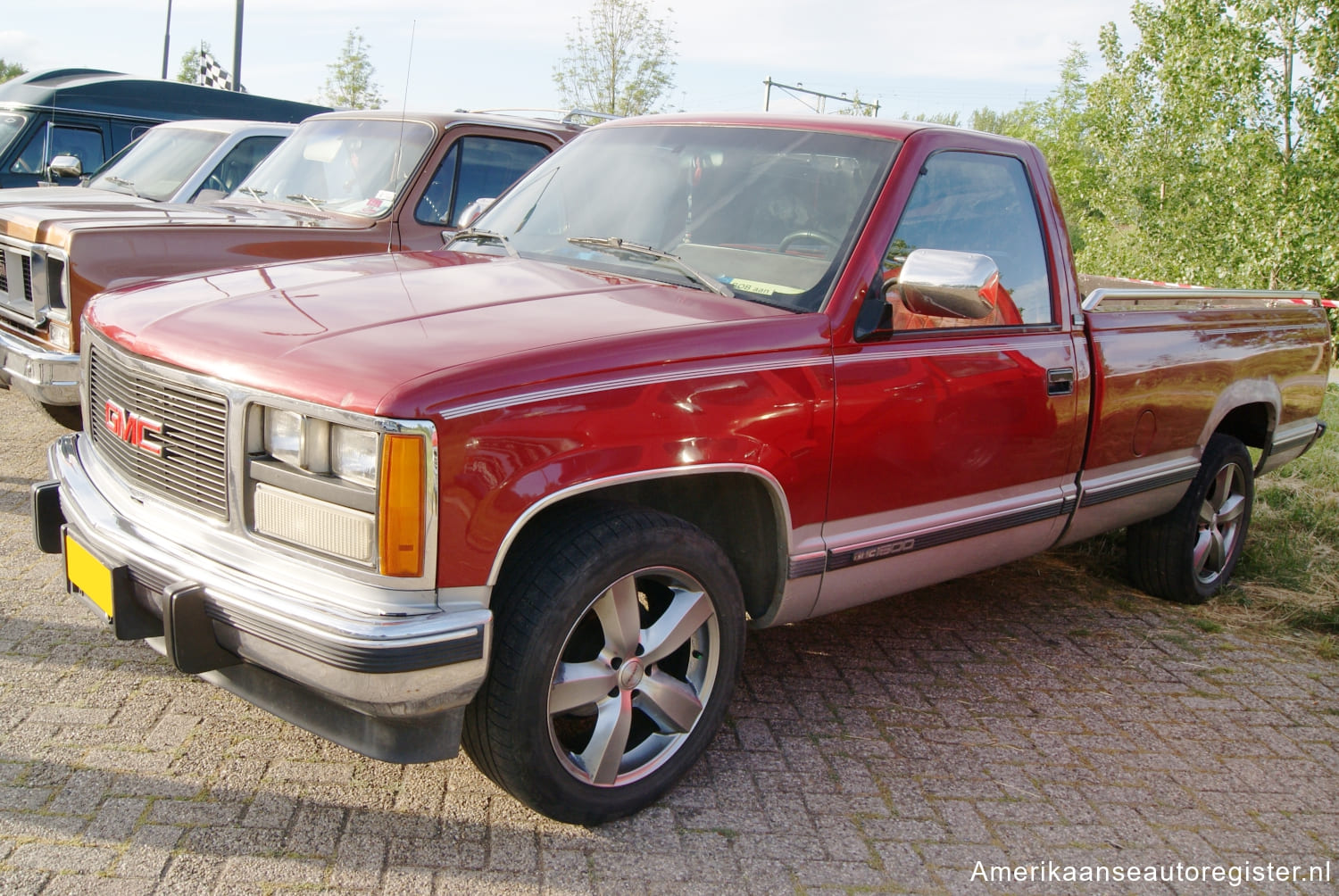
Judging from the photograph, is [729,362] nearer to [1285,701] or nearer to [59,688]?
[59,688]

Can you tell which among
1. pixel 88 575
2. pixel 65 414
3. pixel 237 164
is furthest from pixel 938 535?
pixel 237 164

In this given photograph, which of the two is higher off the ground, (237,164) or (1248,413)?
(237,164)

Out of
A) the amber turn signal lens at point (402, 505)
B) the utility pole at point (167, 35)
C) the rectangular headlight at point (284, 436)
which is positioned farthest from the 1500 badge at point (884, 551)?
the utility pole at point (167, 35)

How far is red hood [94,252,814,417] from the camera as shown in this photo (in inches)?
96.7

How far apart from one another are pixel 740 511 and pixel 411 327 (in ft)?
3.60

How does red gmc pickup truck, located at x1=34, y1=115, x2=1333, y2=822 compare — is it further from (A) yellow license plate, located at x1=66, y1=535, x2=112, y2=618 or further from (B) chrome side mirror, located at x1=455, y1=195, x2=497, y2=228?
(B) chrome side mirror, located at x1=455, y1=195, x2=497, y2=228

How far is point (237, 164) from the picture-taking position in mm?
8594

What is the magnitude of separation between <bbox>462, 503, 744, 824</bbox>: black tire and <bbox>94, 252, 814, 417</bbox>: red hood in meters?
0.44

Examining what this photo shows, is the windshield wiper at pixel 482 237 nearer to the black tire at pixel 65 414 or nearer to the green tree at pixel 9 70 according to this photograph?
the black tire at pixel 65 414

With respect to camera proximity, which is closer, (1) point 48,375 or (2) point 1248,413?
(1) point 48,375

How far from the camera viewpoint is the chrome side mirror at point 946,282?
121 inches

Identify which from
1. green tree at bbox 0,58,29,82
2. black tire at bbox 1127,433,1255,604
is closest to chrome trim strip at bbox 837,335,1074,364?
black tire at bbox 1127,433,1255,604

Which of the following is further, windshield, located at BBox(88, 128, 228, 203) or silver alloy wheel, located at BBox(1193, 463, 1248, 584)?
windshield, located at BBox(88, 128, 228, 203)

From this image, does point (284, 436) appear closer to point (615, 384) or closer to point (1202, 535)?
point (615, 384)
